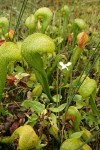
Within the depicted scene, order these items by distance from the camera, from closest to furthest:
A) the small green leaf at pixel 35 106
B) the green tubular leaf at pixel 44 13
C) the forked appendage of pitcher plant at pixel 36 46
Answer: the forked appendage of pitcher plant at pixel 36 46, the small green leaf at pixel 35 106, the green tubular leaf at pixel 44 13

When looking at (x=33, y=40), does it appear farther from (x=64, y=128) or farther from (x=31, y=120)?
(x=64, y=128)

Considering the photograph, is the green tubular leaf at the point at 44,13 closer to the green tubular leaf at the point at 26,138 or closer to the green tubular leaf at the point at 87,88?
the green tubular leaf at the point at 87,88

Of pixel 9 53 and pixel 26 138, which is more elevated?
pixel 9 53

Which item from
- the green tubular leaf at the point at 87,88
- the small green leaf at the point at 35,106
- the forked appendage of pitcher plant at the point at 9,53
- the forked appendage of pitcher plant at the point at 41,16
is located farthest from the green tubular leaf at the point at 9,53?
the forked appendage of pitcher plant at the point at 41,16

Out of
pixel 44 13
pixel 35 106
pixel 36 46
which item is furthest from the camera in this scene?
pixel 44 13

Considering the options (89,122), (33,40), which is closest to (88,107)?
(89,122)

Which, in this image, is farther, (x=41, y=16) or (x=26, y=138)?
(x=41, y=16)

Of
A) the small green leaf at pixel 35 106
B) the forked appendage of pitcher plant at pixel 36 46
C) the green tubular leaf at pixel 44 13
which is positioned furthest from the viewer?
the green tubular leaf at pixel 44 13

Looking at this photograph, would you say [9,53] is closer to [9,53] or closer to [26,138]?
[9,53]

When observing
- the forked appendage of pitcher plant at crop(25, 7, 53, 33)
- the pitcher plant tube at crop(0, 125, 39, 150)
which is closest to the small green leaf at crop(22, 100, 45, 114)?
the pitcher plant tube at crop(0, 125, 39, 150)

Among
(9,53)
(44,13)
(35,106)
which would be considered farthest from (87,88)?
(44,13)

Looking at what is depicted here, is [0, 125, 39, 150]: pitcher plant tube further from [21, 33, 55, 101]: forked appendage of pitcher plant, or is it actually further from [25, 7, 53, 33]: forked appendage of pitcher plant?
[25, 7, 53, 33]: forked appendage of pitcher plant
